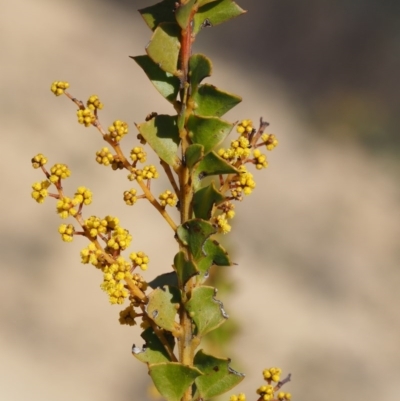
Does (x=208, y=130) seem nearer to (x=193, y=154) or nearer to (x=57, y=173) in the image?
(x=193, y=154)

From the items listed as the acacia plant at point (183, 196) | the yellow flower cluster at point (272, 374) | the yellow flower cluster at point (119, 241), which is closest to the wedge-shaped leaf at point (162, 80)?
the acacia plant at point (183, 196)

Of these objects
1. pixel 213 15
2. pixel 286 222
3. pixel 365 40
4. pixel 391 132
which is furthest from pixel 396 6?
pixel 213 15

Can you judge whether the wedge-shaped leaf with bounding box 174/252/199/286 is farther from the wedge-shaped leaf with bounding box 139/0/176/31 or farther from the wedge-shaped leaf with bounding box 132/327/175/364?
the wedge-shaped leaf with bounding box 139/0/176/31

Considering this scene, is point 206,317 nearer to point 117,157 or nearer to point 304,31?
point 117,157

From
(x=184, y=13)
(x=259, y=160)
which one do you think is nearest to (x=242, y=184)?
(x=259, y=160)

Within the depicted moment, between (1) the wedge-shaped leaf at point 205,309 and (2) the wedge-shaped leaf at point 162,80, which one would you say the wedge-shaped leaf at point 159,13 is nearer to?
(2) the wedge-shaped leaf at point 162,80

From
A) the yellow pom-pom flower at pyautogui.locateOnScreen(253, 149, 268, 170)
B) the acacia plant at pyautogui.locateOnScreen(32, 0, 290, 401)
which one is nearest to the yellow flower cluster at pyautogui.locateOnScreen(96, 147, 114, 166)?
the acacia plant at pyautogui.locateOnScreen(32, 0, 290, 401)
